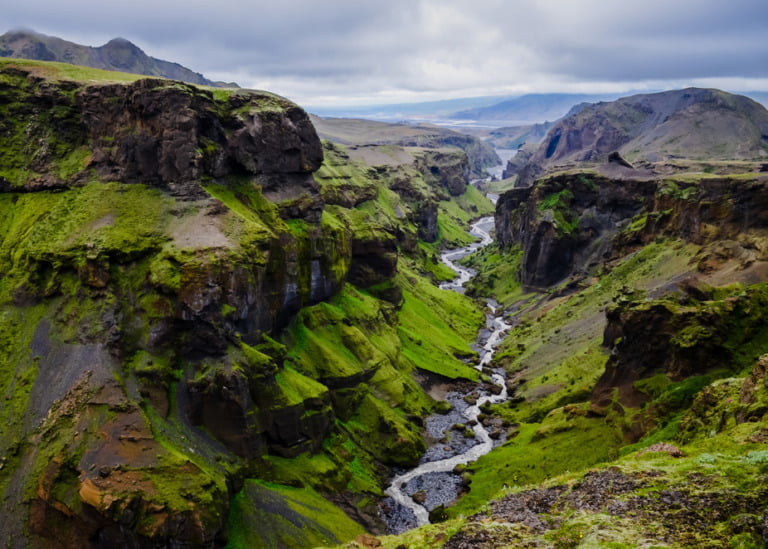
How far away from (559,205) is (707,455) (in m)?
140

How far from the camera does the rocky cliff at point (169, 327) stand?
5134 cm

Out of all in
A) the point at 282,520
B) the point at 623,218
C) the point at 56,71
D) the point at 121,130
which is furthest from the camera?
the point at 623,218

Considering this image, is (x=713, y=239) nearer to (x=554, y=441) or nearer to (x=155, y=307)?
(x=554, y=441)

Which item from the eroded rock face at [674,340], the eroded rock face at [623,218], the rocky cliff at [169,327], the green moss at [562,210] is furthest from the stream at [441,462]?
the green moss at [562,210]

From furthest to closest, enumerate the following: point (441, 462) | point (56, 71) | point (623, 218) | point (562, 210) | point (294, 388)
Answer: point (562, 210) < point (623, 218) < point (441, 462) < point (56, 71) < point (294, 388)

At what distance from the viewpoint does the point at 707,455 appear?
109ft

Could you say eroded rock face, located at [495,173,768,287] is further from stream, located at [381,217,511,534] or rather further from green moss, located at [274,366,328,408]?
green moss, located at [274,366,328,408]

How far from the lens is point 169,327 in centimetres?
6325

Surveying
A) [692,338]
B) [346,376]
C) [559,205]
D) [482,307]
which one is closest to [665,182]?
[559,205]

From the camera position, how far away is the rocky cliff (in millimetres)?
51344

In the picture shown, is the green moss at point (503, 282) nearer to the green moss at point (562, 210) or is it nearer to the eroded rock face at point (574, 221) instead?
the eroded rock face at point (574, 221)

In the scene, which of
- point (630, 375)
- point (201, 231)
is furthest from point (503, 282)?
point (201, 231)

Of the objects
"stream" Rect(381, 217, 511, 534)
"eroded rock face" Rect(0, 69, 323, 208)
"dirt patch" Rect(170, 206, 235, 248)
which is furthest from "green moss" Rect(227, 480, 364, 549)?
"eroded rock face" Rect(0, 69, 323, 208)

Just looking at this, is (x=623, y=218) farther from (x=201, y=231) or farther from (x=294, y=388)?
(x=201, y=231)
